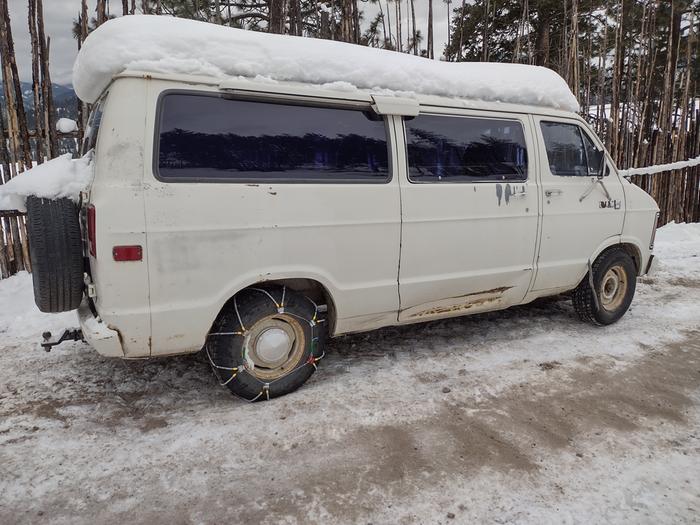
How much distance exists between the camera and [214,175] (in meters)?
2.85

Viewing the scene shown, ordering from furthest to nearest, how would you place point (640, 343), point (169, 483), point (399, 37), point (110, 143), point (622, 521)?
point (399, 37) < point (640, 343) < point (110, 143) < point (169, 483) < point (622, 521)

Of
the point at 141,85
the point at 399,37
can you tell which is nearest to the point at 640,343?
the point at 141,85

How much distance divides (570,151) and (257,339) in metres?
3.35

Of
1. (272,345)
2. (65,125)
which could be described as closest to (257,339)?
(272,345)

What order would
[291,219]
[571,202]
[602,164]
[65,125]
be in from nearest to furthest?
1. [291,219]
2. [571,202]
3. [602,164]
4. [65,125]

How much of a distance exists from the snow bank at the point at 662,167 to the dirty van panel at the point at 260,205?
6914mm

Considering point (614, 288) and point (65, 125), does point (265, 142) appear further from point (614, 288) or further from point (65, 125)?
point (65, 125)

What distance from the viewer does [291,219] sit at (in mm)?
3062

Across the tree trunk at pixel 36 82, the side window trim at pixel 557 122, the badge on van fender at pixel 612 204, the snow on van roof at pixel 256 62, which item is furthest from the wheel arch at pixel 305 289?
the tree trunk at pixel 36 82

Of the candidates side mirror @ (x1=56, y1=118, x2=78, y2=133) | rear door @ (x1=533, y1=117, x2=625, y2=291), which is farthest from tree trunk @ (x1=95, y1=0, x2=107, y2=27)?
rear door @ (x1=533, y1=117, x2=625, y2=291)

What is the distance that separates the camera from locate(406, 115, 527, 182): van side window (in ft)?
11.7

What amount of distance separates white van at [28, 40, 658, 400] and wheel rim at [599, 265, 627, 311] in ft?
2.43

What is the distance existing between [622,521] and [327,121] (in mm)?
Result: 2795

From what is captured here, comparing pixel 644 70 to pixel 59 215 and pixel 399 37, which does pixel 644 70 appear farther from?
pixel 59 215
